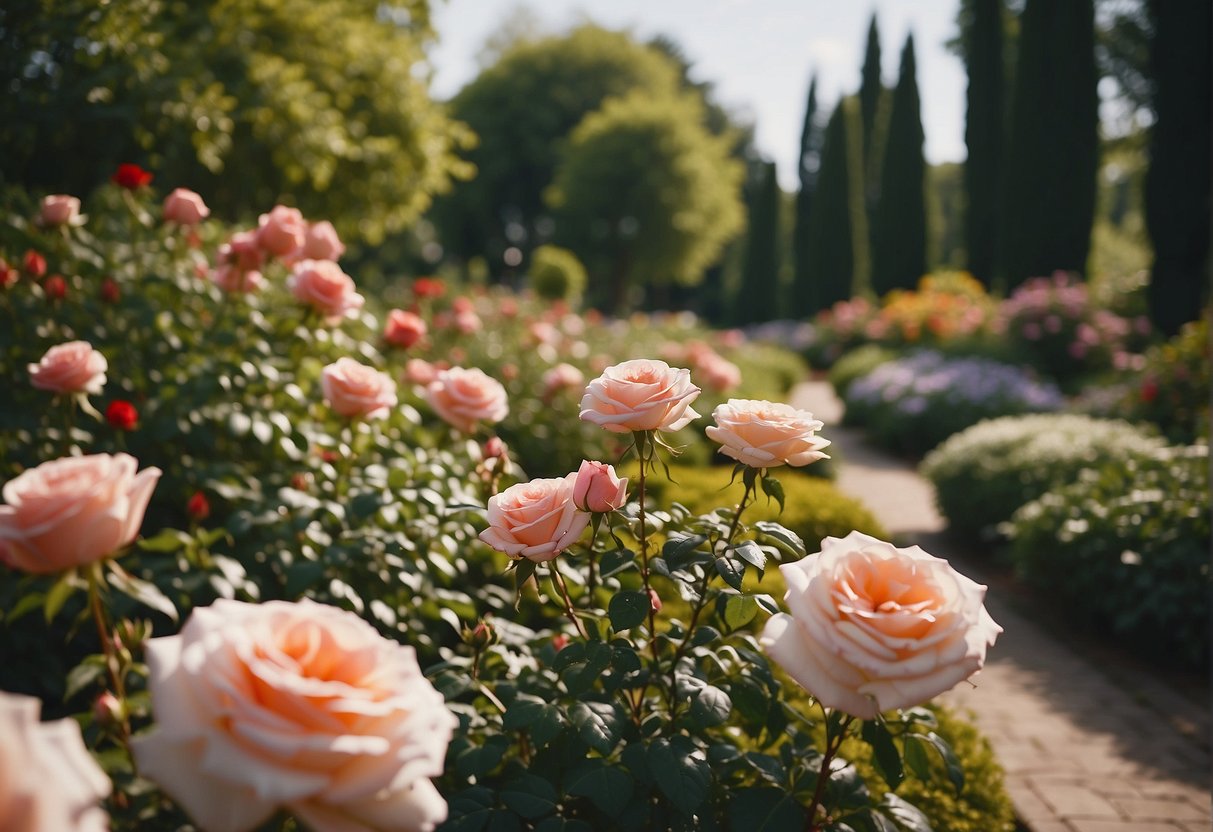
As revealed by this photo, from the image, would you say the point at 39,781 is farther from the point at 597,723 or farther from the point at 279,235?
the point at 279,235

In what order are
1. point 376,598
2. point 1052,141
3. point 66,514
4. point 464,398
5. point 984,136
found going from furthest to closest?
point 984,136
point 1052,141
point 376,598
point 464,398
point 66,514

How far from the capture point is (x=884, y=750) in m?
1.27

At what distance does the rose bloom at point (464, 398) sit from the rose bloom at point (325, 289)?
412 millimetres

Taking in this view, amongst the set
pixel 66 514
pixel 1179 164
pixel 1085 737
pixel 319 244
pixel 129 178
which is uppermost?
pixel 1179 164

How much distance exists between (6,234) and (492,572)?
217cm

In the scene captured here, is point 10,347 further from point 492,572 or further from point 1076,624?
point 1076,624

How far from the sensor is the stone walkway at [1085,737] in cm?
264

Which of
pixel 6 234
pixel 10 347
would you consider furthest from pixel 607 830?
pixel 6 234

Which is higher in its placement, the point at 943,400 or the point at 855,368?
the point at 943,400

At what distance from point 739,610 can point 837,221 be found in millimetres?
23853

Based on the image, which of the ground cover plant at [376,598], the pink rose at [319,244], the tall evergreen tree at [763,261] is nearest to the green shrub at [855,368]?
the ground cover plant at [376,598]

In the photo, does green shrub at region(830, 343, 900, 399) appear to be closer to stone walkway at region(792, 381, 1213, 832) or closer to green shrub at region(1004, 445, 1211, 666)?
green shrub at region(1004, 445, 1211, 666)

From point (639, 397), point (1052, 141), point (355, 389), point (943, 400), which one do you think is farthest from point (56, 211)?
point (1052, 141)

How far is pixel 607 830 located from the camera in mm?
1529
